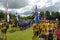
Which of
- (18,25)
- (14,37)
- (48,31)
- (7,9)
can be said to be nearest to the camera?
(48,31)

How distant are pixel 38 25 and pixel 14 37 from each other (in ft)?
6.49

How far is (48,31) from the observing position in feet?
25.9

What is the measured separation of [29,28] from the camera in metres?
10.6

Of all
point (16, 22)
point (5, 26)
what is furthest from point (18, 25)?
point (5, 26)

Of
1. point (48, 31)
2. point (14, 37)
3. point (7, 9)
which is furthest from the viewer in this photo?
point (14, 37)

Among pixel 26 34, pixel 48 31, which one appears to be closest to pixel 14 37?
pixel 26 34

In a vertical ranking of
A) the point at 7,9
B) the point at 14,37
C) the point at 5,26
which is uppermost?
the point at 7,9

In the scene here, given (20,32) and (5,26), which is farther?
(20,32)

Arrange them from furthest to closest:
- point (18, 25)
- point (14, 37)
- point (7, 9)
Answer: point (18, 25)
point (14, 37)
point (7, 9)

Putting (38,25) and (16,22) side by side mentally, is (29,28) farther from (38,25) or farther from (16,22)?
(38,25)

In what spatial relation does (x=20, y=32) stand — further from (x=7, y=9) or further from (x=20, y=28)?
(x=7, y=9)

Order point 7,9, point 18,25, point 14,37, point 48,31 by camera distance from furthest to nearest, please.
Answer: point 18,25, point 14,37, point 7,9, point 48,31

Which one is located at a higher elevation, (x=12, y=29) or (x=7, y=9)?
(x=7, y=9)

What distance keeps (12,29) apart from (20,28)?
524mm
